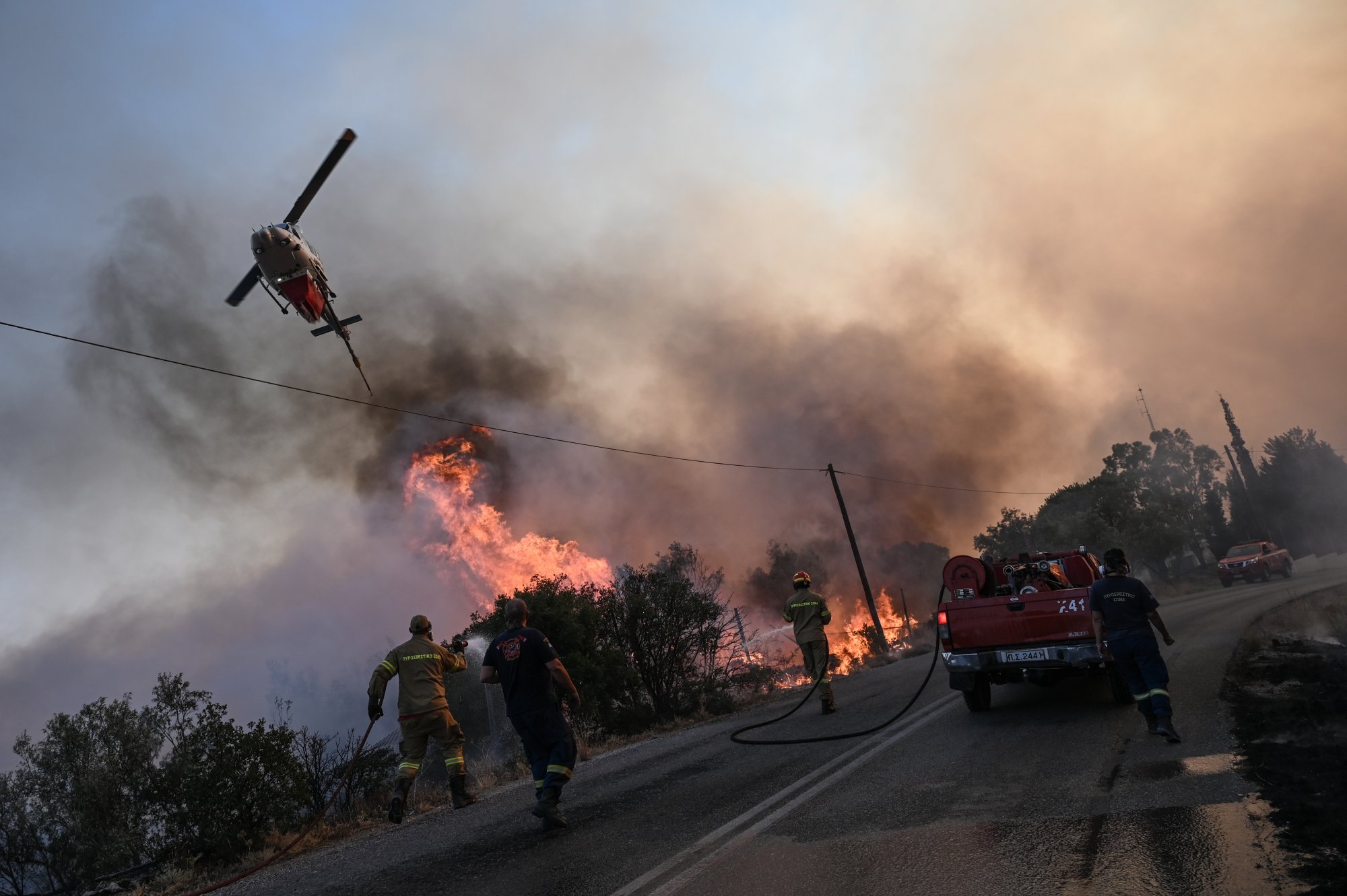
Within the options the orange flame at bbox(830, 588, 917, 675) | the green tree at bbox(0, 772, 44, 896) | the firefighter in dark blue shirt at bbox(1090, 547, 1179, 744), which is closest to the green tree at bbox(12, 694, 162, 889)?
the green tree at bbox(0, 772, 44, 896)

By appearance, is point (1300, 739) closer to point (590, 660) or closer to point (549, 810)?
point (549, 810)

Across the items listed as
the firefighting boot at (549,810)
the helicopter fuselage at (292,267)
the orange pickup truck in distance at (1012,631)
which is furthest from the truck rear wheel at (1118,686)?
the helicopter fuselage at (292,267)

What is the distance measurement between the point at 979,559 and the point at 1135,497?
47888mm

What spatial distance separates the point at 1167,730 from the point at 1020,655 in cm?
194

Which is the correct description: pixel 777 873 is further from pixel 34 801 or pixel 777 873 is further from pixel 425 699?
pixel 34 801

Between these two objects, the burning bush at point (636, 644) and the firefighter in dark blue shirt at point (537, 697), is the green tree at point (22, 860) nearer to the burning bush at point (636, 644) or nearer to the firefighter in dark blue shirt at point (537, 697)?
the burning bush at point (636, 644)

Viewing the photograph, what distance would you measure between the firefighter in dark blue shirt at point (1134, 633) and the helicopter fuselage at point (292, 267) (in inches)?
659

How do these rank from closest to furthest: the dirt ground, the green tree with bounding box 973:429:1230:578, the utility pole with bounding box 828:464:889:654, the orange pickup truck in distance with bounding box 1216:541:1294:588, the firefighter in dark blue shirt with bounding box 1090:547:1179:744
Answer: the dirt ground < the firefighter in dark blue shirt with bounding box 1090:547:1179:744 < the utility pole with bounding box 828:464:889:654 < the orange pickup truck in distance with bounding box 1216:541:1294:588 < the green tree with bounding box 973:429:1230:578

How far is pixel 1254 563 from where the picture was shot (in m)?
31.6

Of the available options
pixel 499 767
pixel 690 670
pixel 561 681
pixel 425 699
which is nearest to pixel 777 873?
pixel 561 681

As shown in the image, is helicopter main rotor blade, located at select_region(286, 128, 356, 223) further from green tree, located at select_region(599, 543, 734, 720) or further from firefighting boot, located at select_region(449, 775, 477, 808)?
firefighting boot, located at select_region(449, 775, 477, 808)

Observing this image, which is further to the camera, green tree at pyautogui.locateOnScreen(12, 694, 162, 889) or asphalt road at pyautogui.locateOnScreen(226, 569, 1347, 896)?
green tree at pyautogui.locateOnScreen(12, 694, 162, 889)

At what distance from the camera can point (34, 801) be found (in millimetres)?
→ 18625

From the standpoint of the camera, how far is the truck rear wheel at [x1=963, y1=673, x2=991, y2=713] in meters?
8.49
